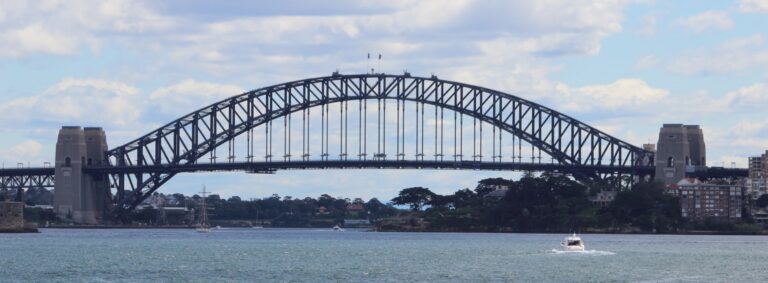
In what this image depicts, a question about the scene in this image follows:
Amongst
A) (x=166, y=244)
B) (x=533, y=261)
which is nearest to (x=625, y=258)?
(x=533, y=261)

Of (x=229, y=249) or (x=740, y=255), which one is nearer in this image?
(x=740, y=255)

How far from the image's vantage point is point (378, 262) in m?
116

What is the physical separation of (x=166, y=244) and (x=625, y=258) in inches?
1811

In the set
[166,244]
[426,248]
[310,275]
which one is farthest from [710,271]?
[166,244]

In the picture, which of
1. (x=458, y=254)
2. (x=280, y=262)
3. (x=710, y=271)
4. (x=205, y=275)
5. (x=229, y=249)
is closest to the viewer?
(x=205, y=275)

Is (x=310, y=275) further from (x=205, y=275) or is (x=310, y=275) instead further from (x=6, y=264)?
(x=6, y=264)

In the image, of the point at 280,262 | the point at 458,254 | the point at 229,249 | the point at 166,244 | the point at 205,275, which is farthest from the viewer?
the point at 166,244

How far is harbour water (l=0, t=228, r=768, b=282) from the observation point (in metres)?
99.2

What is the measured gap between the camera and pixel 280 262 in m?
116

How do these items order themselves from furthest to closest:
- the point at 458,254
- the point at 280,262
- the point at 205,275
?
the point at 458,254 < the point at 280,262 < the point at 205,275

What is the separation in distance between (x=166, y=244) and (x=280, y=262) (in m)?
41.5

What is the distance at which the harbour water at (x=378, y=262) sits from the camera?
3905 inches

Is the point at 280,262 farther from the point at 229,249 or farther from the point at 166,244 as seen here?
the point at 166,244

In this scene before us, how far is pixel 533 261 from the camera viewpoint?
386 feet
